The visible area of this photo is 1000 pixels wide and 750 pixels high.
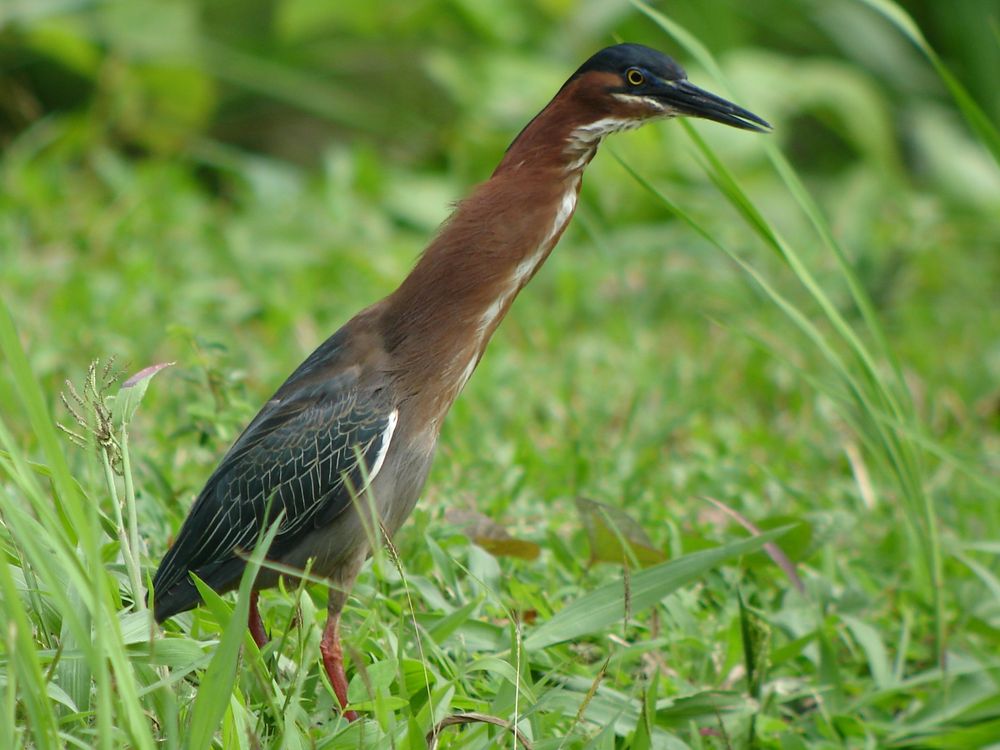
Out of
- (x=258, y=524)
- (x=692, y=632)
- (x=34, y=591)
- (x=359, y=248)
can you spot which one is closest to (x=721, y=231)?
(x=359, y=248)

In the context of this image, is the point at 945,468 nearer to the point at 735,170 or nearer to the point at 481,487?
the point at 481,487

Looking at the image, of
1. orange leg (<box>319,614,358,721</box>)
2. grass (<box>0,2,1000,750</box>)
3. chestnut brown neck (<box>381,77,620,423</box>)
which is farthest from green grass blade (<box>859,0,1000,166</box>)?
orange leg (<box>319,614,358,721</box>)

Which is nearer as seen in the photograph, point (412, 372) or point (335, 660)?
point (335, 660)

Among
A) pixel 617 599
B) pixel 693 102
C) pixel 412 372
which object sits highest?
pixel 693 102

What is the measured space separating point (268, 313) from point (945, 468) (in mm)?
2552

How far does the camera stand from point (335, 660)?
8.78 feet

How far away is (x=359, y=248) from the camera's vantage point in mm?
5758

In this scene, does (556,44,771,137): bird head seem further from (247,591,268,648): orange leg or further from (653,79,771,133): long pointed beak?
(247,591,268,648): orange leg

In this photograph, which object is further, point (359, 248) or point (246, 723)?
point (359, 248)

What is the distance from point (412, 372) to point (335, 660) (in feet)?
2.12

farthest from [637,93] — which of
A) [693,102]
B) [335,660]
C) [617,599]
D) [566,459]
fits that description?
[566,459]

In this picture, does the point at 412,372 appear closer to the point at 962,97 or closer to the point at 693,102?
the point at 693,102

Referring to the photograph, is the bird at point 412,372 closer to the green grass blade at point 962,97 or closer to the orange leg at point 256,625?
the orange leg at point 256,625

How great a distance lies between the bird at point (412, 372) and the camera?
287 centimetres
